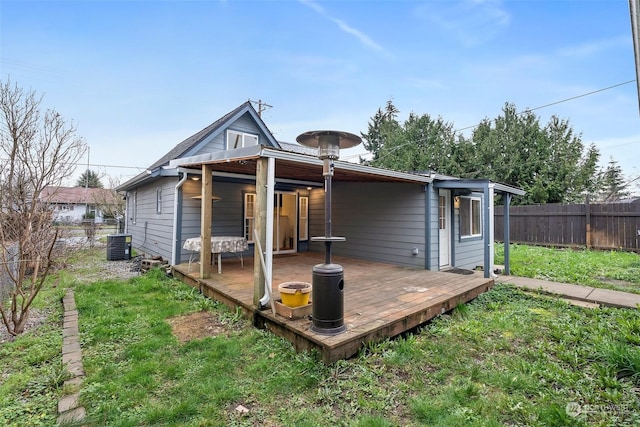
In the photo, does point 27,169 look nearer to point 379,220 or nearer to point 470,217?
point 379,220

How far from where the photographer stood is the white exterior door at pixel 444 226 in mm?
6781

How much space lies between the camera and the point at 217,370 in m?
2.78

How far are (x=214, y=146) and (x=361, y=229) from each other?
16.1 ft

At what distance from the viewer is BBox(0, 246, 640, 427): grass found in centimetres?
218

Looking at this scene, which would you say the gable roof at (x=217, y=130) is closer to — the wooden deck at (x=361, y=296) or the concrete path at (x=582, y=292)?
the wooden deck at (x=361, y=296)

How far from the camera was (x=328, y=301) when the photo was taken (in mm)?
2996

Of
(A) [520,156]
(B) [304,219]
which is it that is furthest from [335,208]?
(A) [520,156]

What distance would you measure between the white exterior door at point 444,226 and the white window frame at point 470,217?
59 cm

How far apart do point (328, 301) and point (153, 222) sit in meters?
7.28

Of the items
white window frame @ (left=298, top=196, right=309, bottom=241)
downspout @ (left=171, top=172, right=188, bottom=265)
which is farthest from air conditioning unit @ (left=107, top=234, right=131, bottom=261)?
white window frame @ (left=298, top=196, right=309, bottom=241)

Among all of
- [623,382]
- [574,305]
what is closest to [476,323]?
[623,382]

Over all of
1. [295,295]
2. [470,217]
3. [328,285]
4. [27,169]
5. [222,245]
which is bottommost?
[295,295]

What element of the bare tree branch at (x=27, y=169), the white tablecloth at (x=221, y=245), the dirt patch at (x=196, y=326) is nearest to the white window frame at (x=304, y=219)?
the white tablecloth at (x=221, y=245)

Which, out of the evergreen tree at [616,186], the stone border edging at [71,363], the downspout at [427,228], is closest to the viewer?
the stone border edging at [71,363]
